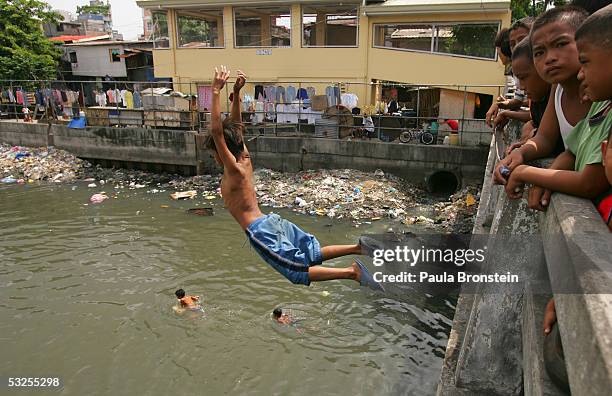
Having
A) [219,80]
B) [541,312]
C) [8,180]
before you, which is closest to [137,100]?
[8,180]

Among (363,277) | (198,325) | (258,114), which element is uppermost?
(258,114)

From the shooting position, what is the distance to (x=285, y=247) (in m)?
3.62

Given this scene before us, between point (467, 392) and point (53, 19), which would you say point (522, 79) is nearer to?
point (467, 392)

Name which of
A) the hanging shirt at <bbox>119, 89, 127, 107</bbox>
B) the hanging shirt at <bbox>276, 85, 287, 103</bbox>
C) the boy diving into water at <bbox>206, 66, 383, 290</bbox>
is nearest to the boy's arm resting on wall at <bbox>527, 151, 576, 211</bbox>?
the boy diving into water at <bbox>206, 66, 383, 290</bbox>

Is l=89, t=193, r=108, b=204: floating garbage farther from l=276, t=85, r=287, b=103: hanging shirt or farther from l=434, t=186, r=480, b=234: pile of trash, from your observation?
l=434, t=186, r=480, b=234: pile of trash

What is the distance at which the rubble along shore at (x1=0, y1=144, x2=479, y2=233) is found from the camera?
10.6 meters

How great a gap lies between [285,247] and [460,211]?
25.5 ft

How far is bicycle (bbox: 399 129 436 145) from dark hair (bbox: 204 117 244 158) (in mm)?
9507

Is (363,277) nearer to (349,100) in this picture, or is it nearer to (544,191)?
(544,191)

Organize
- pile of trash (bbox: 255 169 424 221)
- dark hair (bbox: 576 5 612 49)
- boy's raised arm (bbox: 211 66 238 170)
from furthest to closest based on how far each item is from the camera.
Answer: pile of trash (bbox: 255 169 424 221)
boy's raised arm (bbox: 211 66 238 170)
dark hair (bbox: 576 5 612 49)

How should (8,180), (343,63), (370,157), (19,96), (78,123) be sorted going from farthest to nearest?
(19,96) < (78,123) < (343,63) < (8,180) < (370,157)

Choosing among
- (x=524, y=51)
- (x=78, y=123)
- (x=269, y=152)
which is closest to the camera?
(x=524, y=51)

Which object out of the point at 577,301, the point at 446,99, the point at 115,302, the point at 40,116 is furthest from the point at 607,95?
the point at 40,116

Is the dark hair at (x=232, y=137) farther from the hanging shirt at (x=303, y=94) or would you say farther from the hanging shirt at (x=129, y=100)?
the hanging shirt at (x=129, y=100)
